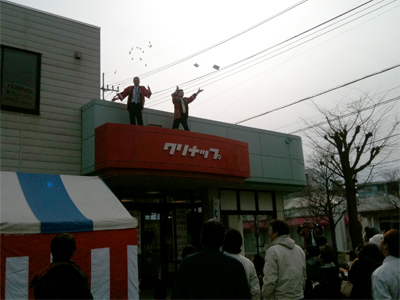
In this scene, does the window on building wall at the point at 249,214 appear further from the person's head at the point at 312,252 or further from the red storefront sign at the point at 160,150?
the person's head at the point at 312,252

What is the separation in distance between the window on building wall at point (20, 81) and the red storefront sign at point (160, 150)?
2.03 metres

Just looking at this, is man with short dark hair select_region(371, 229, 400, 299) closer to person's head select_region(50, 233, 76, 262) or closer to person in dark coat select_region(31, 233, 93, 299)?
person in dark coat select_region(31, 233, 93, 299)

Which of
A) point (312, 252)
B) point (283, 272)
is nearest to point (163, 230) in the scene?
point (312, 252)

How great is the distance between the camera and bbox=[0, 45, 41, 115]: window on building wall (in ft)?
30.9

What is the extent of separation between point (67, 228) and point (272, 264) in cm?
410

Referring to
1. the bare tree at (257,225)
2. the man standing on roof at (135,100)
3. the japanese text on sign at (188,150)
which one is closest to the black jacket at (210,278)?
the japanese text on sign at (188,150)

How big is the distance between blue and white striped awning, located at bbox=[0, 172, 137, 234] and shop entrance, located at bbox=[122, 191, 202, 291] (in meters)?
3.17

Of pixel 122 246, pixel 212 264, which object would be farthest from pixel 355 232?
pixel 212 264

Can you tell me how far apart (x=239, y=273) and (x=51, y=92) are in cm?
872

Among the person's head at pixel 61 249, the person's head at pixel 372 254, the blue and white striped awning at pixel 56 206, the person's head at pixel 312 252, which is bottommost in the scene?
the person's head at pixel 312 252

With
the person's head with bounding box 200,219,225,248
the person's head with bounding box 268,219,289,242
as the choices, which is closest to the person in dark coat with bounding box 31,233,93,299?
the person's head with bounding box 200,219,225,248

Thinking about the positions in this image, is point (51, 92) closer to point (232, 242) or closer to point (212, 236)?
point (232, 242)

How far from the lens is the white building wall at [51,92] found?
930cm

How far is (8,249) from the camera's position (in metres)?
6.43
